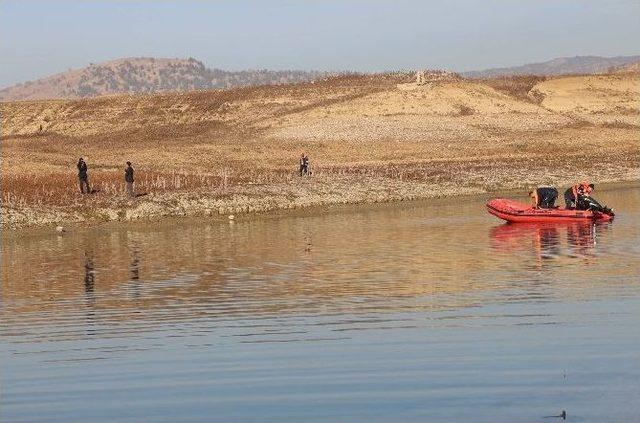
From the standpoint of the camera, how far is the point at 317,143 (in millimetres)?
81250

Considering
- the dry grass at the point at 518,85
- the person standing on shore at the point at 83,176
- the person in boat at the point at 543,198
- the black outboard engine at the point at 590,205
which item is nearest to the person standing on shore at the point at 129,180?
the person standing on shore at the point at 83,176

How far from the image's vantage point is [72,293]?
87.3ft

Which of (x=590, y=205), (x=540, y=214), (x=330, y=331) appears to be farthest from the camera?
(x=540, y=214)

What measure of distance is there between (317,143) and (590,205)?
41575 mm

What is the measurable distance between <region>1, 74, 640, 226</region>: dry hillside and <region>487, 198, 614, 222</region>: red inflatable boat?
11092mm

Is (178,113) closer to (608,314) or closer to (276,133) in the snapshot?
(276,133)

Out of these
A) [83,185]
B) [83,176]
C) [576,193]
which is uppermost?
[83,176]

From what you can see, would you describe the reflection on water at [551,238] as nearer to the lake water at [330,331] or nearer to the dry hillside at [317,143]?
the lake water at [330,331]

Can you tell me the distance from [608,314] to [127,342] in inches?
317

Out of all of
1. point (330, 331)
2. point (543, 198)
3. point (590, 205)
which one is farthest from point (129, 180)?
point (330, 331)

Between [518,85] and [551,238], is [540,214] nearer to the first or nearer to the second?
[551,238]

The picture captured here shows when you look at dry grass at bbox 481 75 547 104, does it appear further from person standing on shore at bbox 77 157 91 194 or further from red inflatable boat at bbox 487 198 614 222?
red inflatable boat at bbox 487 198 614 222

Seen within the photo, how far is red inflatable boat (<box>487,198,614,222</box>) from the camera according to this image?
4062cm

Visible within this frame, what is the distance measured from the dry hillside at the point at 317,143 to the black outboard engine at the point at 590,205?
13678 mm
